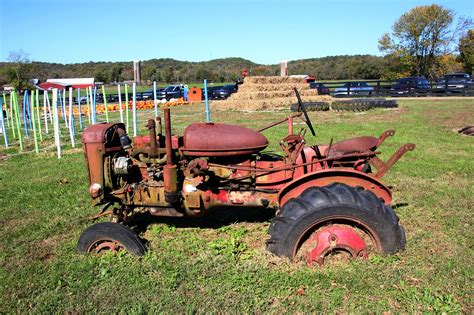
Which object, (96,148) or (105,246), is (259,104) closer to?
(96,148)

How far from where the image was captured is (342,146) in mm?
4047

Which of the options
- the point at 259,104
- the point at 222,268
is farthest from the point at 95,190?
the point at 259,104

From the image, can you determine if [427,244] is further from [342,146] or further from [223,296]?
[223,296]

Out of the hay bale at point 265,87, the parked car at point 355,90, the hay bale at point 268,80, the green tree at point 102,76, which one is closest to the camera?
the hay bale at point 265,87

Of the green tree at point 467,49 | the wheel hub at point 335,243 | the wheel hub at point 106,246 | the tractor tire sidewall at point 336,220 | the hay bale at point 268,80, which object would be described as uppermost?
the green tree at point 467,49

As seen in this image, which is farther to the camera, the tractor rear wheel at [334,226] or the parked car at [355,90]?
the parked car at [355,90]

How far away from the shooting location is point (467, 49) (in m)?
47.9

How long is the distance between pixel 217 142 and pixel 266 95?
769 inches

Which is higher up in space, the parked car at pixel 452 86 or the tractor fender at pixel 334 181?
the parked car at pixel 452 86

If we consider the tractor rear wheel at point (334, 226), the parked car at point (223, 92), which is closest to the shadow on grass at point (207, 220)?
the tractor rear wheel at point (334, 226)

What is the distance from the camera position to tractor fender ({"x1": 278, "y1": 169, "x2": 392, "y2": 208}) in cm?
368

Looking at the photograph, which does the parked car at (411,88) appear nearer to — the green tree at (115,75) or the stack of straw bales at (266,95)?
the stack of straw bales at (266,95)

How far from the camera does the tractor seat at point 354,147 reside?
12.8 ft

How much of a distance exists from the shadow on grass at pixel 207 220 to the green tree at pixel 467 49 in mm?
51215
